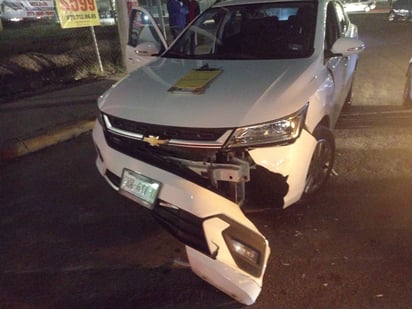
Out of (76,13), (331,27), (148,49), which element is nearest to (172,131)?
(148,49)

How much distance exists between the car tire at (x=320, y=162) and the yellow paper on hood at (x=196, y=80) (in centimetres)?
93

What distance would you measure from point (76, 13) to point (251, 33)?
17.1 ft

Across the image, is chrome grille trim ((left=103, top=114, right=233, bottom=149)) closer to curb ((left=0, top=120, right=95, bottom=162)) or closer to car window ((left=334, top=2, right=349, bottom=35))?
curb ((left=0, top=120, right=95, bottom=162))

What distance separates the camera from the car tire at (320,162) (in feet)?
11.4

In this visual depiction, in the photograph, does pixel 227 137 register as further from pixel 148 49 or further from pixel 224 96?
pixel 148 49

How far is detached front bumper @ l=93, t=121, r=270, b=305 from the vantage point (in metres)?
2.42

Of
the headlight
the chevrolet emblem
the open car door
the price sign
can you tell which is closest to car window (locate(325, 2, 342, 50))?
the headlight

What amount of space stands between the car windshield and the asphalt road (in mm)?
1359

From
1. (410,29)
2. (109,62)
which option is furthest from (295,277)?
(410,29)

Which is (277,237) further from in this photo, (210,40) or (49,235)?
(210,40)

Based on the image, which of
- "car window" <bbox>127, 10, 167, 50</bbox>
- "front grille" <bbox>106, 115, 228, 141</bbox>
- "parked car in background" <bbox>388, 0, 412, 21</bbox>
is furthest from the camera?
"parked car in background" <bbox>388, 0, 412, 21</bbox>

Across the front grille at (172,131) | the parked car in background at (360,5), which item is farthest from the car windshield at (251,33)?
the parked car in background at (360,5)

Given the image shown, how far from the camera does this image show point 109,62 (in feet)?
33.4

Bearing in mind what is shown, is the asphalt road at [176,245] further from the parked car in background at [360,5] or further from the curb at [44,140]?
the parked car in background at [360,5]
